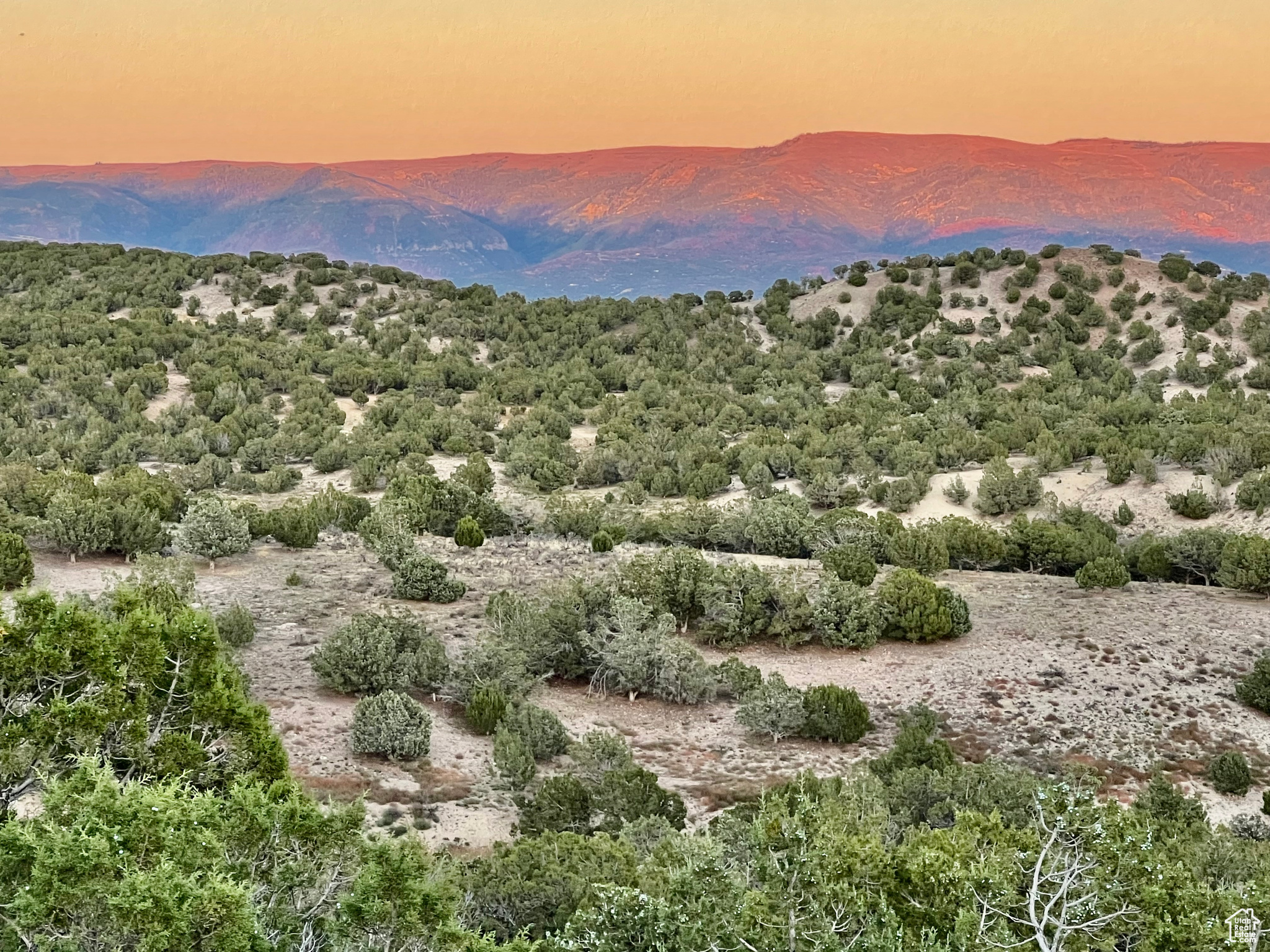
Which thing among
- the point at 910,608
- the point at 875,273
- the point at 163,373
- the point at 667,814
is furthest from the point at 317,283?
the point at 667,814

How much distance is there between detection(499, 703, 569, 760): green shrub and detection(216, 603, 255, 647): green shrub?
456 centimetres

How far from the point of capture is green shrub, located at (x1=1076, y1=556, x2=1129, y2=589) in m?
18.4

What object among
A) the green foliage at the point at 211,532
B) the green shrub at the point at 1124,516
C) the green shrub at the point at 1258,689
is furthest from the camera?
the green shrub at the point at 1124,516

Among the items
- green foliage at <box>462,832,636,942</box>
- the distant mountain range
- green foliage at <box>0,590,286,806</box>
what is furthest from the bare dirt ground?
the distant mountain range

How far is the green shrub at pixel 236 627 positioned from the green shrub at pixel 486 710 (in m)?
3.94

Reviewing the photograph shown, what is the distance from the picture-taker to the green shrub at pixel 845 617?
1625 cm

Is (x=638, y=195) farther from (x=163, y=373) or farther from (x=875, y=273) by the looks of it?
(x=163, y=373)

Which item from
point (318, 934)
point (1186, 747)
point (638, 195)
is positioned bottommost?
point (1186, 747)

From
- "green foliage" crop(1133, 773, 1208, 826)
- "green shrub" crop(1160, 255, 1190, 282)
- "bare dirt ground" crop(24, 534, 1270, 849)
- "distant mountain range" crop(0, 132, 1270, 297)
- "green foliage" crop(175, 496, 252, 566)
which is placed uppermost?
"distant mountain range" crop(0, 132, 1270, 297)

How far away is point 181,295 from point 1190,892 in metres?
51.4

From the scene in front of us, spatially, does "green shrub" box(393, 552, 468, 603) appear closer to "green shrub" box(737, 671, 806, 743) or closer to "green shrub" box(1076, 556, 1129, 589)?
"green shrub" box(737, 671, 806, 743)

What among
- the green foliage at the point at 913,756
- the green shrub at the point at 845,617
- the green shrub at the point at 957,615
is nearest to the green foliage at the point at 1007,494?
the green shrub at the point at 957,615

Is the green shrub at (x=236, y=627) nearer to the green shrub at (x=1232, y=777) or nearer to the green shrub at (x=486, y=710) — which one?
the green shrub at (x=486, y=710)

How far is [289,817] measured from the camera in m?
6.26
